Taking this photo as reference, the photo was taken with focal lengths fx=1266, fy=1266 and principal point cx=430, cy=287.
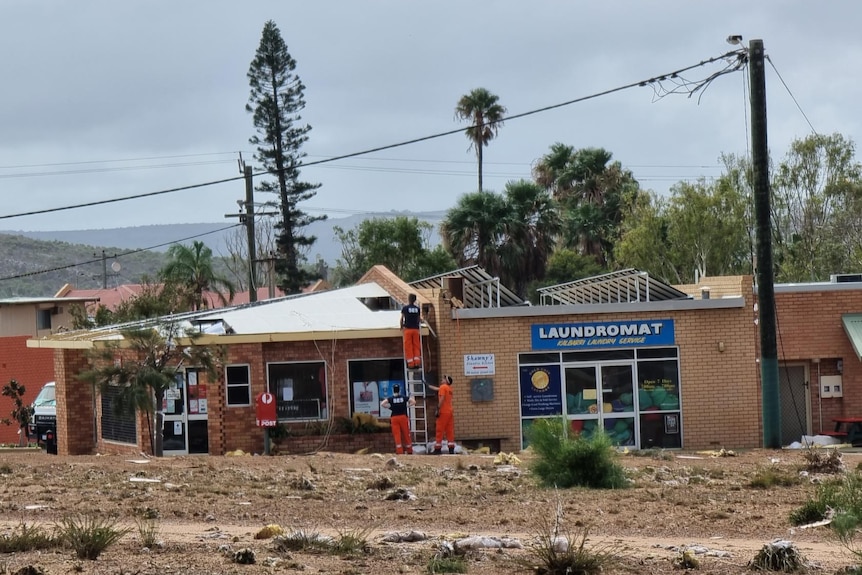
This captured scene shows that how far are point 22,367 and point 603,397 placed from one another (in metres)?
26.0

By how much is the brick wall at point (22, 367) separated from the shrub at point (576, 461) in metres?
32.3

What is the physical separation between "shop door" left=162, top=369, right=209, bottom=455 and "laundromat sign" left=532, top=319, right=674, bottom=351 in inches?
284

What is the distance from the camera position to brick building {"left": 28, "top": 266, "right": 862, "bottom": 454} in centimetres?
2670

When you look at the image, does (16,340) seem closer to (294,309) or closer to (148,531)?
(294,309)

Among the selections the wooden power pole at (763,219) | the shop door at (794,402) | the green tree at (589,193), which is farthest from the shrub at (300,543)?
the green tree at (589,193)

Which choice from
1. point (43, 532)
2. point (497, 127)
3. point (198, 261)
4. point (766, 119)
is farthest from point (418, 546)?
point (497, 127)

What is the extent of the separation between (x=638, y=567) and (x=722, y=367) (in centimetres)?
1698

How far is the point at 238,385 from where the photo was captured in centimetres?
2644

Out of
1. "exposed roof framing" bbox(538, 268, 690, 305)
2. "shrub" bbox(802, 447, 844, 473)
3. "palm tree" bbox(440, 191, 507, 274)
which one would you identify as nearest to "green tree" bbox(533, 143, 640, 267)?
"palm tree" bbox(440, 191, 507, 274)

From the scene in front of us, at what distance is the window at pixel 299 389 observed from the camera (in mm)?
26719

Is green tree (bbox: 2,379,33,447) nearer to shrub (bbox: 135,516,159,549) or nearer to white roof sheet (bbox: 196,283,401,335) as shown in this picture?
white roof sheet (bbox: 196,283,401,335)

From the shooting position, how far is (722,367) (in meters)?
27.0

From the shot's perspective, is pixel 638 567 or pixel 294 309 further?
pixel 294 309

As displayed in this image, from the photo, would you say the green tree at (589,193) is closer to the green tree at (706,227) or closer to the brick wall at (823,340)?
the green tree at (706,227)
